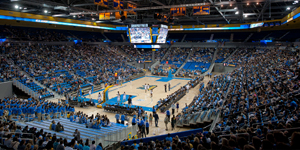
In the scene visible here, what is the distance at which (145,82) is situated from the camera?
33562 mm

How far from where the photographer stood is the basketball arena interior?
7799 millimetres

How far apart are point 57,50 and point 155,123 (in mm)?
28140

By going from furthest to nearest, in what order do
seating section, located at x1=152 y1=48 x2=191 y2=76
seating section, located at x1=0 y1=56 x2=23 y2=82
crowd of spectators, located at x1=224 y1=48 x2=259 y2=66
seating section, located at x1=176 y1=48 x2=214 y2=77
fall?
seating section, located at x1=152 y1=48 x2=191 y2=76
crowd of spectators, located at x1=224 y1=48 x2=259 y2=66
seating section, located at x1=176 y1=48 x2=214 y2=77
seating section, located at x1=0 y1=56 x2=23 y2=82

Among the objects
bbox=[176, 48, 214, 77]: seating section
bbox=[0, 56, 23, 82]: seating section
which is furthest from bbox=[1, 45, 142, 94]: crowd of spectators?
bbox=[176, 48, 214, 77]: seating section

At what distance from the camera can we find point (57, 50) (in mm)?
35062

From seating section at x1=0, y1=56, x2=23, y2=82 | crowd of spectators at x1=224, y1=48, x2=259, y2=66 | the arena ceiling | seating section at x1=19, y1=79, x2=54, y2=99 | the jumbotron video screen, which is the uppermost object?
the arena ceiling

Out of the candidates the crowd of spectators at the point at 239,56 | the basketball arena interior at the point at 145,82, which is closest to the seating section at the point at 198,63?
the basketball arena interior at the point at 145,82

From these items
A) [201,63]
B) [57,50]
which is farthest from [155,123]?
[201,63]

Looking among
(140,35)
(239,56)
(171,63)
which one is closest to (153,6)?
(140,35)

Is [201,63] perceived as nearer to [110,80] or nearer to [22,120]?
[110,80]

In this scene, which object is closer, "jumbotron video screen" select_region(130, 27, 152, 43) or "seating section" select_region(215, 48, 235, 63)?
"jumbotron video screen" select_region(130, 27, 152, 43)

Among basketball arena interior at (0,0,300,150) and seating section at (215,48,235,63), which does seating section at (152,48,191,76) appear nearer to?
basketball arena interior at (0,0,300,150)

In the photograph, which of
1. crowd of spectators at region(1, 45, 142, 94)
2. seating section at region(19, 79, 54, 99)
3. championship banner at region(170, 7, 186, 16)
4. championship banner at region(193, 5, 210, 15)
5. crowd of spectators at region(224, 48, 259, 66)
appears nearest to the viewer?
championship banner at region(193, 5, 210, 15)

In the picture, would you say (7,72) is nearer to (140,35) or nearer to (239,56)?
(140,35)
